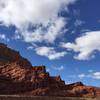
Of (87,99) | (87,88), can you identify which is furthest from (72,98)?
(87,88)

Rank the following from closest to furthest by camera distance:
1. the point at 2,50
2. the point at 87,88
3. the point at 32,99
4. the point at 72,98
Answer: the point at 32,99 < the point at 72,98 < the point at 87,88 < the point at 2,50

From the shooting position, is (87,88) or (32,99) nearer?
(32,99)

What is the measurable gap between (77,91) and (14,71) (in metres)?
23.4

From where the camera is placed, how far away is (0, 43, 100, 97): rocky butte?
318 ft

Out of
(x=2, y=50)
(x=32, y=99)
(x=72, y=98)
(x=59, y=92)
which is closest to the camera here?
(x=32, y=99)

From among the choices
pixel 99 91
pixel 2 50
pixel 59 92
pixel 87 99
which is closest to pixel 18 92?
pixel 59 92

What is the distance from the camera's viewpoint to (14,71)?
110m

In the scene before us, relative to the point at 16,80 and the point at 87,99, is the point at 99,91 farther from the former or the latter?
the point at 16,80

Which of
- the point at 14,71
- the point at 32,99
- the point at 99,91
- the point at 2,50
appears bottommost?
the point at 32,99

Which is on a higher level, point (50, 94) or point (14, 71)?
point (14, 71)

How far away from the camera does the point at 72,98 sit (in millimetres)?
94500

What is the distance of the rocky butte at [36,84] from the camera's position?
9694 cm

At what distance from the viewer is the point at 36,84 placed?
10156cm

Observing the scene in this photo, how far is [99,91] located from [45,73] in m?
20.5
